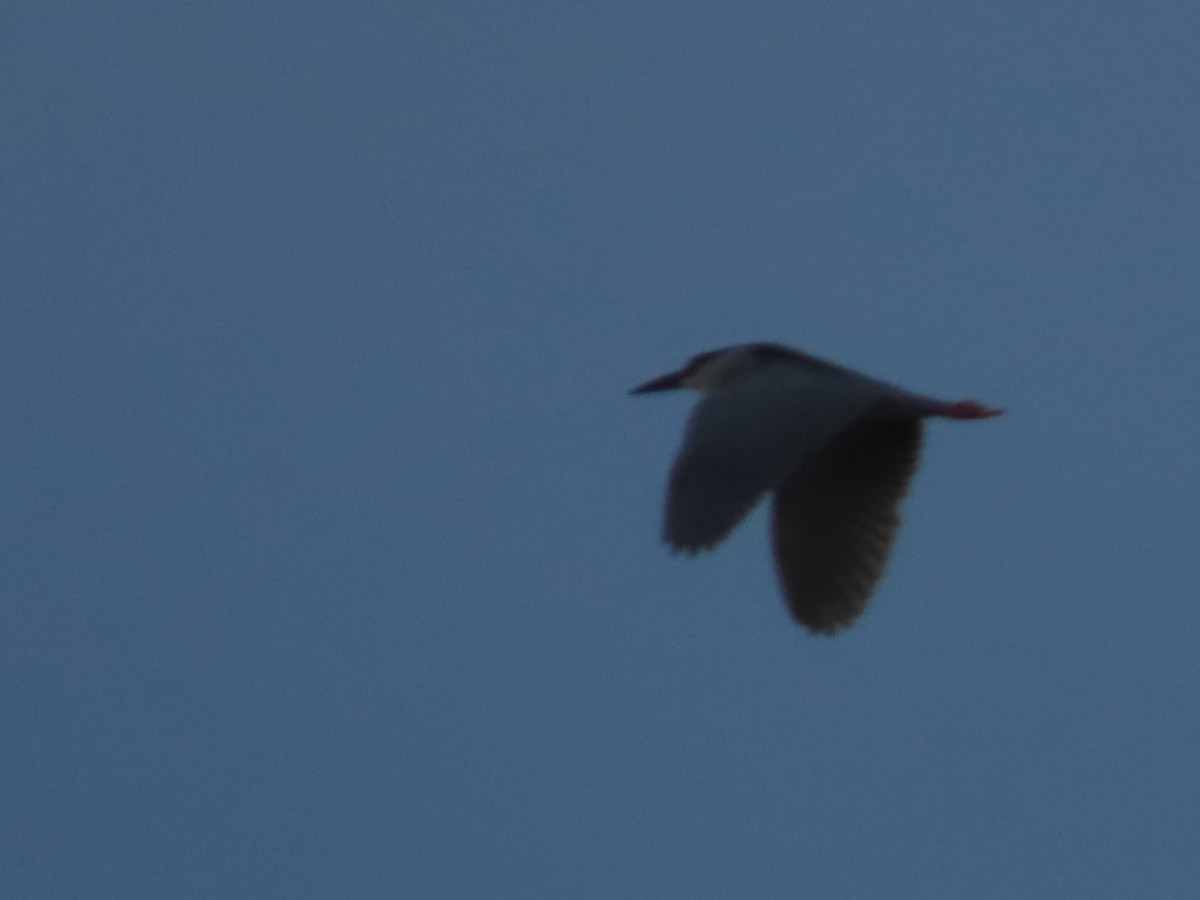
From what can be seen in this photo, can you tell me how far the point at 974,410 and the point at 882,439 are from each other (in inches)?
27.9

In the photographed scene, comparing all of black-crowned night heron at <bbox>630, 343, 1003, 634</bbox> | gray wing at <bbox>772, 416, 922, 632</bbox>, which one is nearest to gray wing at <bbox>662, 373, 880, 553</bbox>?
black-crowned night heron at <bbox>630, 343, 1003, 634</bbox>

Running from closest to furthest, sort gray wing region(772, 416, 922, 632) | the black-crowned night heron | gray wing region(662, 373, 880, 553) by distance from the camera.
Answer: gray wing region(662, 373, 880, 553)
the black-crowned night heron
gray wing region(772, 416, 922, 632)

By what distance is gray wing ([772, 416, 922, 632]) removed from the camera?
12.8 metres

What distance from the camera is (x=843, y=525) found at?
12797mm

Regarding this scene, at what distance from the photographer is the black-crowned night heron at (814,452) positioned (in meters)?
10.4

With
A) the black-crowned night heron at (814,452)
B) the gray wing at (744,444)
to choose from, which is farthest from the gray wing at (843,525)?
the gray wing at (744,444)

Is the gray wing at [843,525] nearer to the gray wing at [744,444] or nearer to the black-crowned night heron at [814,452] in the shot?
the black-crowned night heron at [814,452]

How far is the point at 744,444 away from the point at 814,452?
1228 mm

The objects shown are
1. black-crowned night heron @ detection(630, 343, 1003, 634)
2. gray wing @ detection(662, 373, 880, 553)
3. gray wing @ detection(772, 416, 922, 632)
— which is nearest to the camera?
gray wing @ detection(662, 373, 880, 553)

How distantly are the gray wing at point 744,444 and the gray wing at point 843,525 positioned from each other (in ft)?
3.90

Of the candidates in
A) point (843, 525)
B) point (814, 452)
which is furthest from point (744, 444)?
point (843, 525)

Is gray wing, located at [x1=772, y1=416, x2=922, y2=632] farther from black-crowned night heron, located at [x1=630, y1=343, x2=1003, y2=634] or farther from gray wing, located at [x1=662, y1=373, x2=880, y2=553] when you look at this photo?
gray wing, located at [x1=662, y1=373, x2=880, y2=553]

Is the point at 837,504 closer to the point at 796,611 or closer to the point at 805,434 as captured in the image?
the point at 796,611

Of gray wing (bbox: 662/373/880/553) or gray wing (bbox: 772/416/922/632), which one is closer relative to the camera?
gray wing (bbox: 662/373/880/553)
